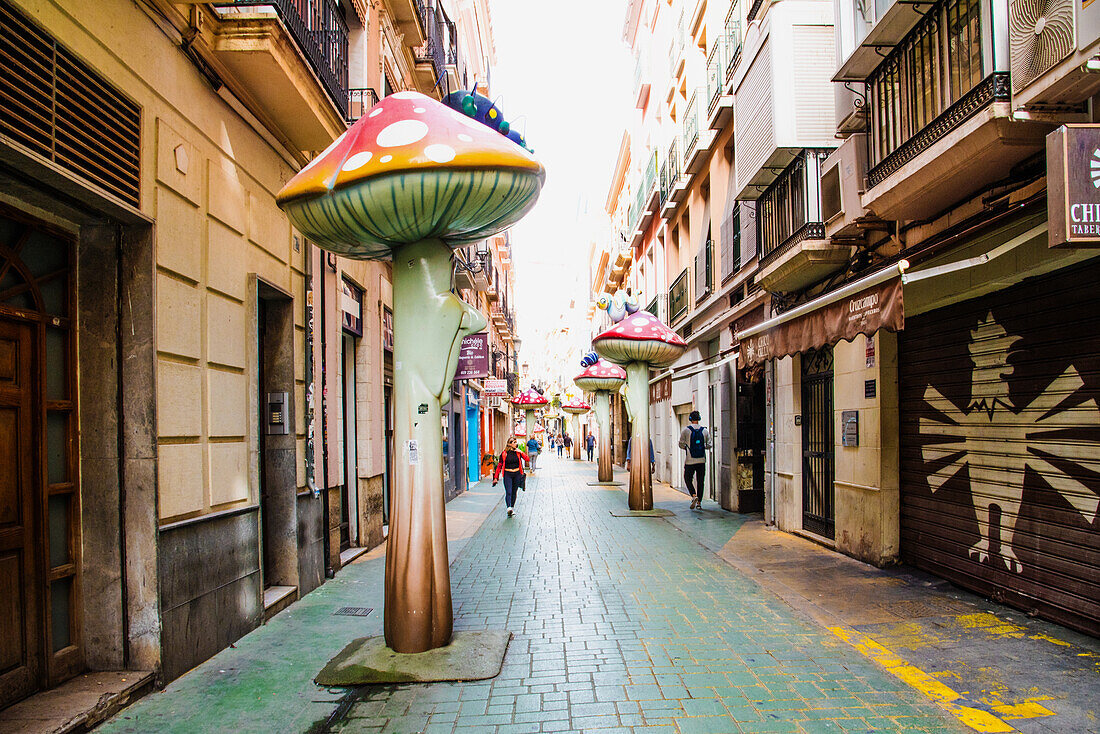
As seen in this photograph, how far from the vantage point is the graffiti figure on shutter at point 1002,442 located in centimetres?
564

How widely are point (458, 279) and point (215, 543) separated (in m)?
13.9

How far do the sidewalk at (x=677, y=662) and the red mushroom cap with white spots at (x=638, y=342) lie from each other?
6039 millimetres

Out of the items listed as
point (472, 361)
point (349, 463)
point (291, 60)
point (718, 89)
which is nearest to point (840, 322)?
point (291, 60)

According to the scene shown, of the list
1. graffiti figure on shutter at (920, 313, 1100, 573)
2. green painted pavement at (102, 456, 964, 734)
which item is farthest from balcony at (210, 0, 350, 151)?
graffiti figure on shutter at (920, 313, 1100, 573)

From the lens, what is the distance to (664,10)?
75.2ft

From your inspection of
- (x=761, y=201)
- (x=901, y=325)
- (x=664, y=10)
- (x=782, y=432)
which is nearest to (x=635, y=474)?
(x=782, y=432)

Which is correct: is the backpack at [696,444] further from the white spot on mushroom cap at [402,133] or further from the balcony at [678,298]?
the white spot on mushroom cap at [402,133]

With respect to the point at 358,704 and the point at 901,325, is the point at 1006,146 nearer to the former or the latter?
the point at 901,325

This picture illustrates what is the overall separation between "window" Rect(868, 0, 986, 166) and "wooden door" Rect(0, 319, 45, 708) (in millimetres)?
7022

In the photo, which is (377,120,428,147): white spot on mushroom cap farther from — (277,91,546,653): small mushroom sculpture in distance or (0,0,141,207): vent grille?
(0,0,141,207): vent grille

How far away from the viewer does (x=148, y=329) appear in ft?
15.6

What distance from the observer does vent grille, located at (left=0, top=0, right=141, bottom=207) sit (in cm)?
367

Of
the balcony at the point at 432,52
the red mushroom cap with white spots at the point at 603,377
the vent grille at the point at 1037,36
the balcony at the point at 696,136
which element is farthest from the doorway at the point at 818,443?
the red mushroom cap with white spots at the point at 603,377

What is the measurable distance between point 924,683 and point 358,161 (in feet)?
16.6
